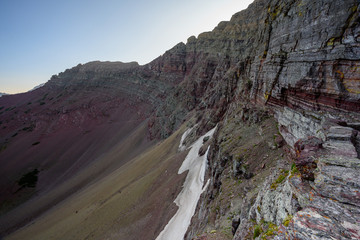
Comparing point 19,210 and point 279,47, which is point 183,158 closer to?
point 279,47

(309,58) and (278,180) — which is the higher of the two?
(309,58)

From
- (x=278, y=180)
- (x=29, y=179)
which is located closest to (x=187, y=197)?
(x=278, y=180)

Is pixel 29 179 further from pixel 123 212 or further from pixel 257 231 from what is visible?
pixel 257 231

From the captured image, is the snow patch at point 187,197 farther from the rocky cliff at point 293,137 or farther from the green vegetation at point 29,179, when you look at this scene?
the green vegetation at point 29,179

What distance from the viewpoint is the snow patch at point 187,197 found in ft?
64.4

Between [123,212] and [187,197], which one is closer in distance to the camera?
[187,197]

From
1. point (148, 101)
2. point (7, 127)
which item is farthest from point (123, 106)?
point (7, 127)

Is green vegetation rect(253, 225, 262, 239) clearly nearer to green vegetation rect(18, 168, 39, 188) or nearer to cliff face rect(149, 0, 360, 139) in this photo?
cliff face rect(149, 0, 360, 139)

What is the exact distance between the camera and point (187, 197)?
23797 millimetres

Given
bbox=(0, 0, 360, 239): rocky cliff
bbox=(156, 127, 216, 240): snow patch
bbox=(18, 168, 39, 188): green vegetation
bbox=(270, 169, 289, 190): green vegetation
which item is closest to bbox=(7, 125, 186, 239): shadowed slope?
bbox=(156, 127, 216, 240): snow patch

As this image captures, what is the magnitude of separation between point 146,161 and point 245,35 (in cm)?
4780

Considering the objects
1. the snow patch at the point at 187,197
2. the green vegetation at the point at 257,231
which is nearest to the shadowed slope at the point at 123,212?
the snow patch at the point at 187,197

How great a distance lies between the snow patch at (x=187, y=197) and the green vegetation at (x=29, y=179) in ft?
198

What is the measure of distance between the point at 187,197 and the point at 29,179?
6658 centimetres
